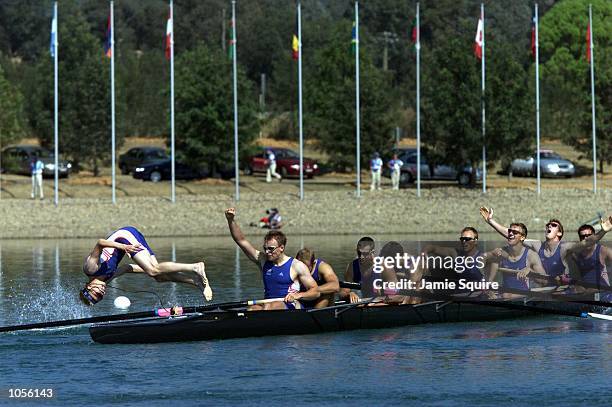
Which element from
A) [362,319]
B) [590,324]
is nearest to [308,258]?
[362,319]

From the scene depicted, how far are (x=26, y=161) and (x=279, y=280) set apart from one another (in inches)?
1934

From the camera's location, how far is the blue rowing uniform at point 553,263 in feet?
78.9

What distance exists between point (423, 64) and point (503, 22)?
52.3 meters

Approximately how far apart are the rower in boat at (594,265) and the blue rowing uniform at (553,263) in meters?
0.25

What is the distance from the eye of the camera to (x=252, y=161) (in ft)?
231

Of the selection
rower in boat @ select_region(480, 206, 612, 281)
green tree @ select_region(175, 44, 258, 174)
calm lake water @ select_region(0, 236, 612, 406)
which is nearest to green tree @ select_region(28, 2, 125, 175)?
green tree @ select_region(175, 44, 258, 174)

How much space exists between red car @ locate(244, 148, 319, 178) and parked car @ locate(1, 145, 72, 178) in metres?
8.97

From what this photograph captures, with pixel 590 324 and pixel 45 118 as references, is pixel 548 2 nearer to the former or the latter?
pixel 45 118

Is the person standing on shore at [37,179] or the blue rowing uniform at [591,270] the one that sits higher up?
the person standing on shore at [37,179]

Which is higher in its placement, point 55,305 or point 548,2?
point 548,2

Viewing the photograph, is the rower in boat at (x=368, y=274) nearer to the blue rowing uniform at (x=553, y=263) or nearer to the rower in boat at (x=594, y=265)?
the blue rowing uniform at (x=553, y=263)

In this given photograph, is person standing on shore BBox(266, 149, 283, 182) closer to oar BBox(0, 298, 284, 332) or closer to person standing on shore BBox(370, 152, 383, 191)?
person standing on shore BBox(370, 152, 383, 191)

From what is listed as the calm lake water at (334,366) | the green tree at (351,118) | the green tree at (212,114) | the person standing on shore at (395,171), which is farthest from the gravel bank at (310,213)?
the calm lake water at (334,366)

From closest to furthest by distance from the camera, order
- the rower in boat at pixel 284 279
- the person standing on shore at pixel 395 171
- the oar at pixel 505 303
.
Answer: the rower in boat at pixel 284 279 → the oar at pixel 505 303 → the person standing on shore at pixel 395 171
